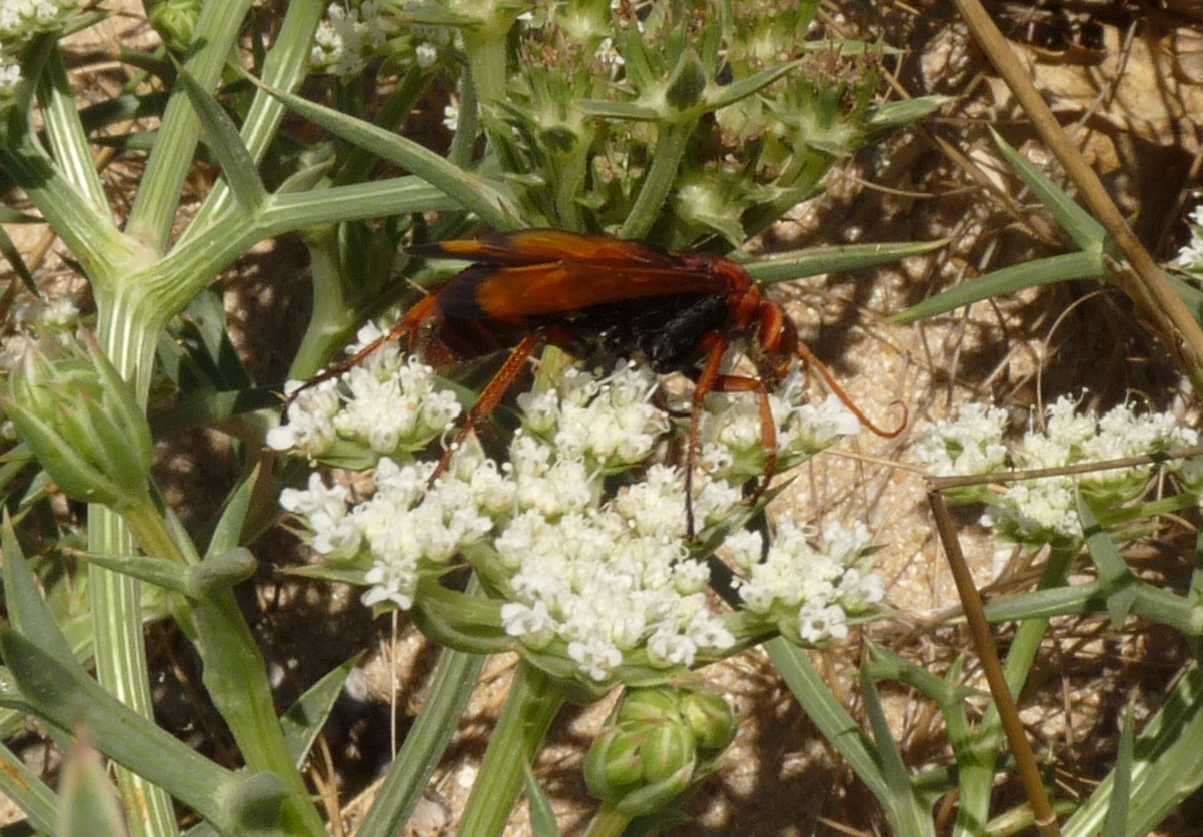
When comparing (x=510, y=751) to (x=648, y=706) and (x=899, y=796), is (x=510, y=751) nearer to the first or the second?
(x=648, y=706)

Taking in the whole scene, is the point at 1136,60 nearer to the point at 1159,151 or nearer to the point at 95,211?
the point at 1159,151

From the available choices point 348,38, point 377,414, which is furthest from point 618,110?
point 348,38

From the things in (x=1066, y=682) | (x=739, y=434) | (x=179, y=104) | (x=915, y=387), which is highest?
(x=179, y=104)

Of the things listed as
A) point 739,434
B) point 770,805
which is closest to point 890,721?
point 770,805

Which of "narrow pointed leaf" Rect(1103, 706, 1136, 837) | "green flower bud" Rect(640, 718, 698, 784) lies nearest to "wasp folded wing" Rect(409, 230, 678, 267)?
"green flower bud" Rect(640, 718, 698, 784)

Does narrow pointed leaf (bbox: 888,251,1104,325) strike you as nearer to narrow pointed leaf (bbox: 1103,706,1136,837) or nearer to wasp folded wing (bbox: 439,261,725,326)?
wasp folded wing (bbox: 439,261,725,326)

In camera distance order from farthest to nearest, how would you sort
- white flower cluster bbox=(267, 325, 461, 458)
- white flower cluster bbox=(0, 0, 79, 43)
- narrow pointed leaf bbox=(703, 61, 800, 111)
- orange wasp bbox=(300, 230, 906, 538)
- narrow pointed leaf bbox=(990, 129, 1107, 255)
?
1. white flower cluster bbox=(0, 0, 79, 43)
2. narrow pointed leaf bbox=(990, 129, 1107, 255)
3. orange wasp bbox=(300, 230, 906, 538)
4. white flower cluster bbox=(267, 325, 461, 458)
5. narrow pointed leaf bbox=(703, 61, 800, 111)

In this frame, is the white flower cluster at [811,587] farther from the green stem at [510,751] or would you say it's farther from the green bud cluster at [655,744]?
the green stem at [510,751]
